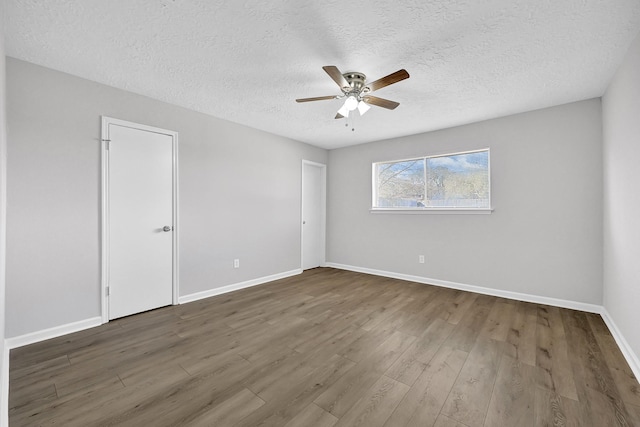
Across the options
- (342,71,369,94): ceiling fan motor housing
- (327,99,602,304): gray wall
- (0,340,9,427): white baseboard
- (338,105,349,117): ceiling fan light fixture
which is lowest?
(0,340,9,427): white baseboard

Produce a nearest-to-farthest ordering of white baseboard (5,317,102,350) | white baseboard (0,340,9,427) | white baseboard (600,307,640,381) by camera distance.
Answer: white baseboard (0,340,9,427), white baseboard (600,307,640,381), white baseboard (5,317,102,350)

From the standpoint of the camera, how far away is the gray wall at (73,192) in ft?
7.58

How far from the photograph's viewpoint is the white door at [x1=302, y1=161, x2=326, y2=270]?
5.25 metres

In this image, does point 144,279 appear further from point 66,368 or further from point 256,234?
point 256,234

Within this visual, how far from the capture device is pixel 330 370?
1.96m

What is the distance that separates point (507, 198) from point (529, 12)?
2.47m

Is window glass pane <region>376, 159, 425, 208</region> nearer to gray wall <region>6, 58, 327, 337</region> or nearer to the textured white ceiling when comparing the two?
the textured white ceiling

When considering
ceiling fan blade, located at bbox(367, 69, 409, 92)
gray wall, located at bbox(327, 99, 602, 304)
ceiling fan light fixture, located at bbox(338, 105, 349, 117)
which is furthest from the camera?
gray wall, located at bbox(327, 99, 602, 304)

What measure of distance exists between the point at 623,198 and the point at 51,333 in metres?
5.25

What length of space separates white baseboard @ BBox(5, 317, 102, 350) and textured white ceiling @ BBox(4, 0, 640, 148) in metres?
2.40

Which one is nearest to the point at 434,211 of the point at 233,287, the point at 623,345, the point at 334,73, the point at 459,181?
the point at 459,181

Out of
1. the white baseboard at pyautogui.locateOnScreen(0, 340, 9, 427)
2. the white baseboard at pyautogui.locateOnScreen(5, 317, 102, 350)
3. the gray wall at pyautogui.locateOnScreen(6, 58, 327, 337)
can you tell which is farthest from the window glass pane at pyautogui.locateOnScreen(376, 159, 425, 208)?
the white baseboard at pyautogui.locateOnScreen(0, 340, 9, 427)

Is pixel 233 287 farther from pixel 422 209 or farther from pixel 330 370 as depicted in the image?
pixel 422 209

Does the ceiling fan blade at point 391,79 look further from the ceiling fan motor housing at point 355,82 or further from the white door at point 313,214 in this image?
the white door at point 313,214
